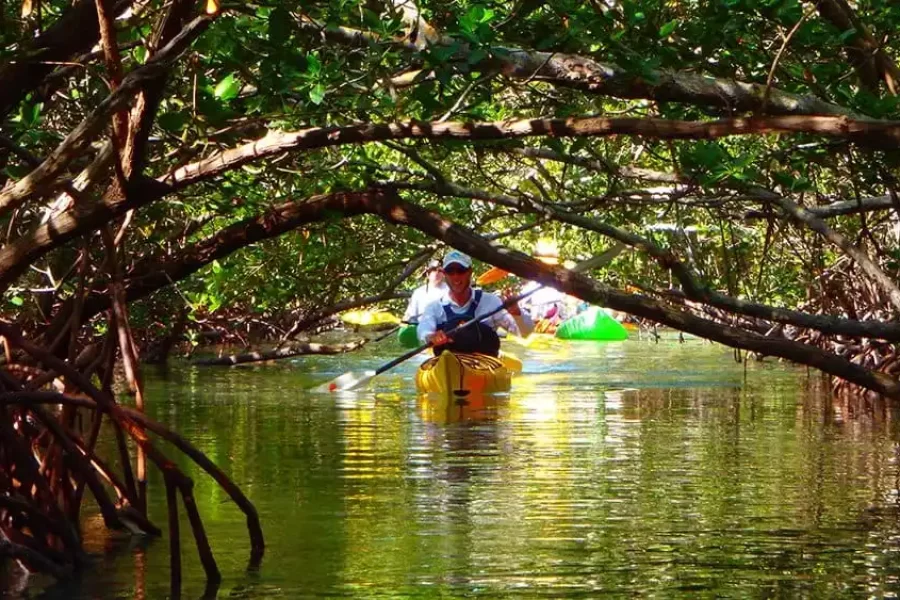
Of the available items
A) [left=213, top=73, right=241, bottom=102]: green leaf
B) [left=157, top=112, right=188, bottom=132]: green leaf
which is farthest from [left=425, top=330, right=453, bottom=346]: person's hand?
[left=157, top=112, right=188, bottom=132]: green leaf

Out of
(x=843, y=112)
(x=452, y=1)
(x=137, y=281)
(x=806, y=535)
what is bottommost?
(x=806, y=535)

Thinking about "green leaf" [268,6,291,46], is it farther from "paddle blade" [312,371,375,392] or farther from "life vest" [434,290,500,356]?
"paddle blade" [312,371,375,392]

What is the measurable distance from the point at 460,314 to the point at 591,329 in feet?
61.0

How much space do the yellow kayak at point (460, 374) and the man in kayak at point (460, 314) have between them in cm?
10

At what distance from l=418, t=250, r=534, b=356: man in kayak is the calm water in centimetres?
59

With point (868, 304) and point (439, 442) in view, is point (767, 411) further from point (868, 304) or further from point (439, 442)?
point (439, 442)

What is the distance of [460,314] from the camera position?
1599 cm

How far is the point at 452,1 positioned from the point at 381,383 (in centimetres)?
1224

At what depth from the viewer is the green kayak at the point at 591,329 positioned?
3431 cm

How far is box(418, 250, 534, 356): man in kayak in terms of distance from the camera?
49.4ft

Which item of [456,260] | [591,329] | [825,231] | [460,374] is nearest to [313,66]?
[825,231]

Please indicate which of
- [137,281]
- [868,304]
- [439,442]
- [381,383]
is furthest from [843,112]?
[381,383]

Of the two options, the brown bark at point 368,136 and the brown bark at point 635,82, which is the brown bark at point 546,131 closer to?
the brown bark at point 368,136

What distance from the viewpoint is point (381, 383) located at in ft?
64.4
